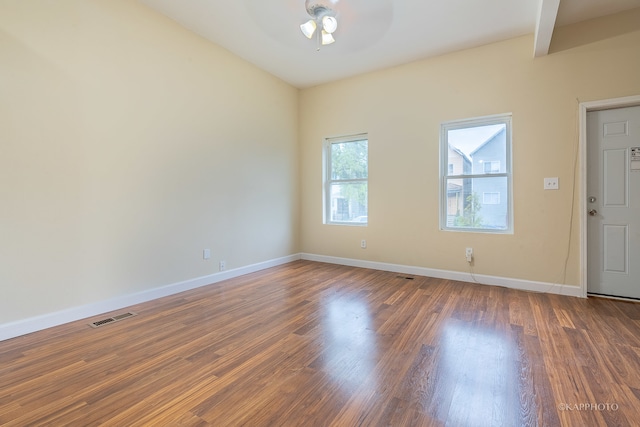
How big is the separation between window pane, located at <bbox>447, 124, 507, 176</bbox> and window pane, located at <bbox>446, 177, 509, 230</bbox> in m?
0.14

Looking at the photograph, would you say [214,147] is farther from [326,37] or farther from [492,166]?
[492,166]

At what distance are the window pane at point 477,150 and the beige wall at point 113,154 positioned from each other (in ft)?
9.53

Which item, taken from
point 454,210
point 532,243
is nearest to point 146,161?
point 454,210

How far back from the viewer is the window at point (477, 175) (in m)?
3.62

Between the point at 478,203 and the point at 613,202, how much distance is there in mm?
1281

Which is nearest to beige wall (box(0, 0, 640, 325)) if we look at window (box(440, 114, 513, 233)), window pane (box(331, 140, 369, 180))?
window (box(440, 114, 513, 233))

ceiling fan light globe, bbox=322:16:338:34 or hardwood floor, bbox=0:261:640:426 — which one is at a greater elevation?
ceiling fan light globe, bbox=322:16:338:34

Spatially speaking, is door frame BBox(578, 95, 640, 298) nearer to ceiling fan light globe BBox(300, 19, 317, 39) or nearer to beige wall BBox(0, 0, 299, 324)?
ceiling fan light globe BBox(300, 19, 317, 39)

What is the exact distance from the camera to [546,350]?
204cm

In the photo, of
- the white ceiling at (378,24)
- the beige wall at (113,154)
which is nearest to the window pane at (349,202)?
the beige wall at (113,154)

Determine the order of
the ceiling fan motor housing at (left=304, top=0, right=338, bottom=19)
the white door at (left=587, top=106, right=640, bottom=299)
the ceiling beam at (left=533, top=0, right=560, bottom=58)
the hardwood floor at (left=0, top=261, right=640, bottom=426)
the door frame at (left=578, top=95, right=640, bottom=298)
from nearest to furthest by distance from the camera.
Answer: the hardwood floor at (left=0, top=261, right=640, bottom=426), the ceiling beam at (left=533, top=0, right=560, bottom=58), the ceiling fan motor housing at (left=304, top=0, right=338, bottom=19), the white door at (left=587, top=106, right=640, bottom=299), the door frame at (left=578, top=95, right=640, bottom=298)

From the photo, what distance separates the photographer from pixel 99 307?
2.70m

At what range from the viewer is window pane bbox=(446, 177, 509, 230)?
3641 millimetres

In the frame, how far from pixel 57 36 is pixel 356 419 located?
3.64m
